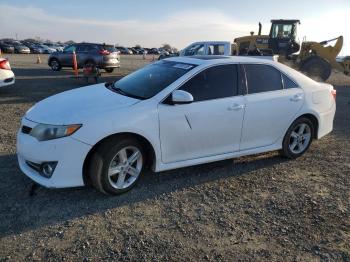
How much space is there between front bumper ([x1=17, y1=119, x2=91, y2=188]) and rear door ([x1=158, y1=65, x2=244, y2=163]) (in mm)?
1008

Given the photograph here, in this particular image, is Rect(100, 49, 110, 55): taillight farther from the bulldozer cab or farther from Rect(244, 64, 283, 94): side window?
Rect(244, 64, 283, 94): side window

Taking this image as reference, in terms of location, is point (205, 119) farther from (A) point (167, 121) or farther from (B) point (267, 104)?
(B) point (267, 104)

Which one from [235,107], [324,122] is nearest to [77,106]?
[235,107]

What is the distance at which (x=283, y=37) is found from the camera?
61.5ft

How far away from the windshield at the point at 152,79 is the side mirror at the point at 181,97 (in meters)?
0.27

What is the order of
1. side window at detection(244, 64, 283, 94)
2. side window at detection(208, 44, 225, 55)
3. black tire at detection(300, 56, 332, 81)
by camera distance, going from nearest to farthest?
side window at detection(244, 64, 283, 94) → side window at detection(208, 44, 225, 55) → black tire at detection(300, 56, 332, 81)

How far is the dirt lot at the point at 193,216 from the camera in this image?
10.6 feet

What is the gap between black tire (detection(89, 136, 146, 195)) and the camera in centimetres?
391

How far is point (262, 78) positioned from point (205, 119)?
1.28 m

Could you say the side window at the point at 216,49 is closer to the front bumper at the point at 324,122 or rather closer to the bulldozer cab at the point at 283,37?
the bulldozer cab at the point at 283,37

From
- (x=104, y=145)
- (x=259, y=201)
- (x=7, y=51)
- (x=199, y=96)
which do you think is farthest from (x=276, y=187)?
(x=7, y=51)

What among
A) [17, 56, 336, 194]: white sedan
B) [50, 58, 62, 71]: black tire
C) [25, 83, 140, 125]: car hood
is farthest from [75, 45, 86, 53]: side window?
[25, 83, 140, 125]: car hood

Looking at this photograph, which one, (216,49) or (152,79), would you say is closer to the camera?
(152,79)

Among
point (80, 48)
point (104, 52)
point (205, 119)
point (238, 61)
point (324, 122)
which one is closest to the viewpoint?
point (205, 119)
